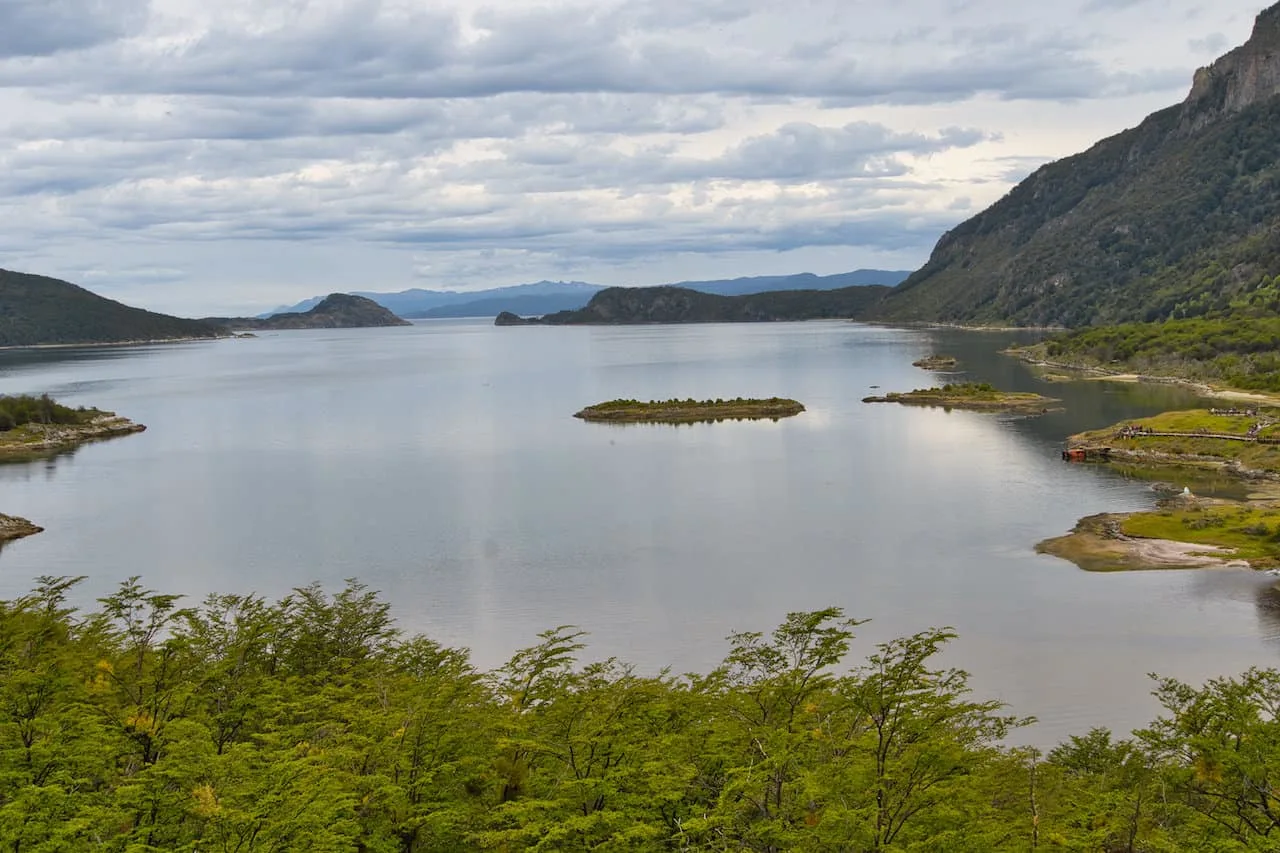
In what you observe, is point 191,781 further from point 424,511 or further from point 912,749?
point 424,511

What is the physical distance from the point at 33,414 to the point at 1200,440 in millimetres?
136790

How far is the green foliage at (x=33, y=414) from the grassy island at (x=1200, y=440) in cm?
12423

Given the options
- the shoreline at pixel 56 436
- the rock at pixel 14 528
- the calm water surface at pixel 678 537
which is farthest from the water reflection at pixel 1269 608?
the shoreline at pixel 56 436

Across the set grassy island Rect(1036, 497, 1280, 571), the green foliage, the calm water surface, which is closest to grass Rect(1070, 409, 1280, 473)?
the calm water surface

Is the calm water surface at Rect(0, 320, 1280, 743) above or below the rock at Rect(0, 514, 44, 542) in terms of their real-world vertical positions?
below

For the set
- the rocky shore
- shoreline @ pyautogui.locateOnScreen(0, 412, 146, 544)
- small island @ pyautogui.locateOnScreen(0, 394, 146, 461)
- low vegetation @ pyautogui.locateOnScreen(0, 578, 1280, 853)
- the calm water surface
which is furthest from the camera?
small island @ pyautogui.locateOnScreen(0, 394, 146, 461)

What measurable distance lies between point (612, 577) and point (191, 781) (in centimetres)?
4207

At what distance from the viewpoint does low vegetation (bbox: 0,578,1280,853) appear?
23062 millimetres

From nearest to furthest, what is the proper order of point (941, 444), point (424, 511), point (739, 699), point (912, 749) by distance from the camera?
point (912, 749) → point (739, 699) → point (424, 511) → point (941, 444)

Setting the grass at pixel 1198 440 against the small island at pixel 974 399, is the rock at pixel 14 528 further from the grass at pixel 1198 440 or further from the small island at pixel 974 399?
the small island at pixel 974 399

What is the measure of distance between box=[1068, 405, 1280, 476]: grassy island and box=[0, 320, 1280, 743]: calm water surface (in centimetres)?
617

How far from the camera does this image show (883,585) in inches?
2493

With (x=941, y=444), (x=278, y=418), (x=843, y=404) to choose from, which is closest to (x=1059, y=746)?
(x=941, y=444)

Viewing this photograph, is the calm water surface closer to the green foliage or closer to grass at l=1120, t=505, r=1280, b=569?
grass at l=1120, t=505, r=1280, b=569
